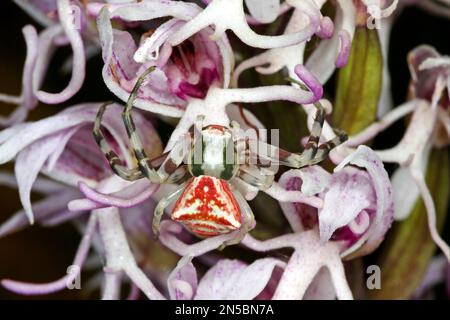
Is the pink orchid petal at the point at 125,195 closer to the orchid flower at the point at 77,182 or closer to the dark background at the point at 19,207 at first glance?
the orchid flower at the point at 77,182

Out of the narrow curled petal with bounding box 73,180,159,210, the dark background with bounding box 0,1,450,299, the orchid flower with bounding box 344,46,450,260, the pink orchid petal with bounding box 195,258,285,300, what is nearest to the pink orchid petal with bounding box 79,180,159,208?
the narrow curled petal with bounding box 73,180,159,210

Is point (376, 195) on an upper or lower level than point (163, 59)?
lower

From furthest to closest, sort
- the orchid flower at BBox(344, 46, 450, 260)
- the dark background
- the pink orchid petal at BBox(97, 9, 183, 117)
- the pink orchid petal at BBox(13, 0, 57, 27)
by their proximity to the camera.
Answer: the dark background
the pink orchid petal at BBox(13, 0, 57, 27)
the orchid flower at BBox(344, 46, 450, 260)
the pink orchid petal at BBox(97, 9, 183, 117)

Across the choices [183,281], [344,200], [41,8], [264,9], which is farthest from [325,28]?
[41,8]

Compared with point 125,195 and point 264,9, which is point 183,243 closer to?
point 125,195

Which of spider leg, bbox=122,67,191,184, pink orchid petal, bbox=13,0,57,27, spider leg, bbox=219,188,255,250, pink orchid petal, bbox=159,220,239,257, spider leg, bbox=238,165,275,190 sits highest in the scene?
pink orchid petal, bbox=13,0,57,27

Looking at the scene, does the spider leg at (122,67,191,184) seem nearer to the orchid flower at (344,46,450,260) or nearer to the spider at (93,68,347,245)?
the spider at (93,68,347,245)
